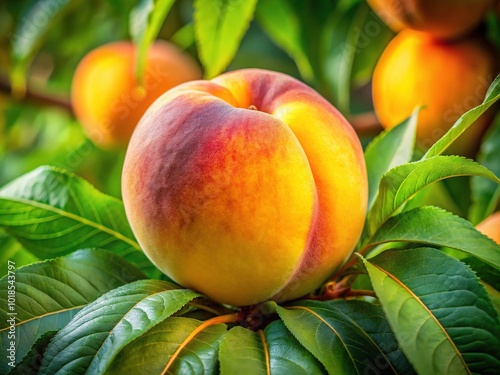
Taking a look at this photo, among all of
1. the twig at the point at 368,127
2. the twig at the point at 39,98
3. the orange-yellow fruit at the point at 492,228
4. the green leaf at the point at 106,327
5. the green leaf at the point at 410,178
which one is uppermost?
the green leaf at the point at 410,178

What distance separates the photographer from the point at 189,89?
1.59 ft

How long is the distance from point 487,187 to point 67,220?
467mm

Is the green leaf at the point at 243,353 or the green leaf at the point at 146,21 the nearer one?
the green leaf at the point at 243,353

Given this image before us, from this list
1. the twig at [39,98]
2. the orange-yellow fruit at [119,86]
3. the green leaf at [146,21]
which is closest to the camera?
the green leaf at [146,21]

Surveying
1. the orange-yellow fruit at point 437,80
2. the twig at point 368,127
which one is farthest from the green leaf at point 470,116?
the twig at point 368,127

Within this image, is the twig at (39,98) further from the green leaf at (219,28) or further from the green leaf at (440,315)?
the green leaf at (440,315)

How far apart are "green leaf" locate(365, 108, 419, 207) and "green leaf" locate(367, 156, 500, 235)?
0.04 m

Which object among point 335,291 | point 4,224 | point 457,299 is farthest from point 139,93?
point 457,299

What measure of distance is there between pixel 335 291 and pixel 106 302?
0.18m

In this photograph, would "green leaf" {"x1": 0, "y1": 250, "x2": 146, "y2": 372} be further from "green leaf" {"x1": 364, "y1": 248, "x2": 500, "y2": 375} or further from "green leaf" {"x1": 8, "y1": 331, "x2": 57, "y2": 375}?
"green leaf" {"x1": 364, "y1": 248, "x2": 500, "y2": 375}

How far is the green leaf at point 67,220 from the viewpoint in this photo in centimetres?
55

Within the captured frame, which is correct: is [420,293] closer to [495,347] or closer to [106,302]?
[495,347]

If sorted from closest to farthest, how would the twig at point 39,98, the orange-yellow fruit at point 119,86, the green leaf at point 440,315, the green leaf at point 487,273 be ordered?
the green leaf at point 440,315, the green leaf at point 487,273, the orange-yellow fruit at point 119,86, the twig at point 39,98

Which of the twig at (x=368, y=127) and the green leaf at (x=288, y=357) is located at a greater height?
the green leaf at (x=288, y=357)
